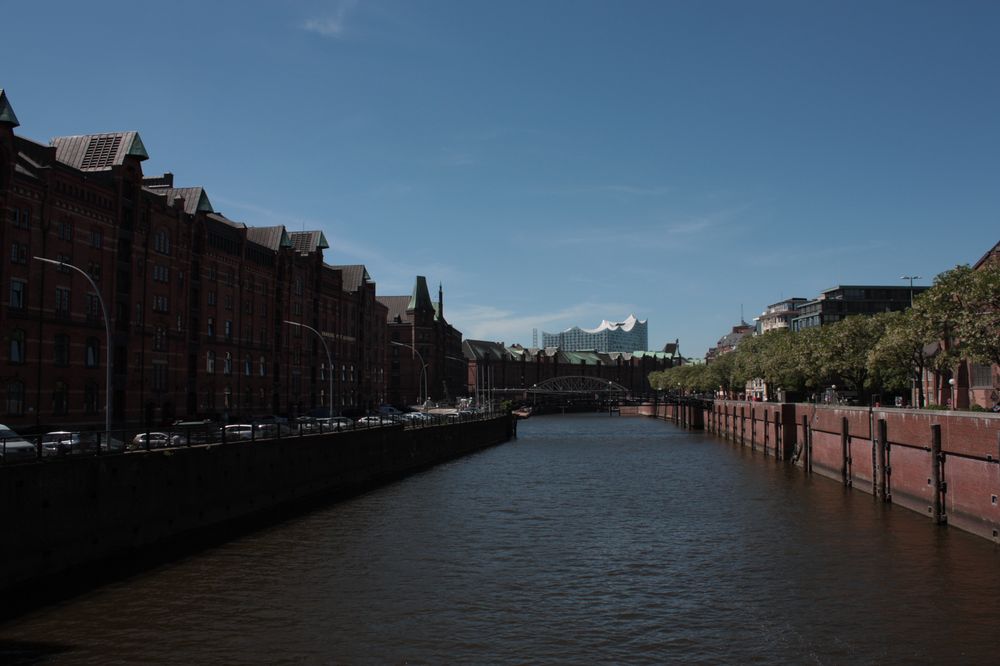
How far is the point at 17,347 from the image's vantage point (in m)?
54.3

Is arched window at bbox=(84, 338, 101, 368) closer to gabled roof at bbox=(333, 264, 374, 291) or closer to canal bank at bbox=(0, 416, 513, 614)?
canal bank at bbox=(0, 416, 513, 614)

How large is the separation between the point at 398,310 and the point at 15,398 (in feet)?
467

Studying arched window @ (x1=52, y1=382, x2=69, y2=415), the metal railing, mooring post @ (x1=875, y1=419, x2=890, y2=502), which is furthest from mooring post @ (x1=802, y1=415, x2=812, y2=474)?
arched window @ (x1=52, y1=382, x2=69, y2=415)

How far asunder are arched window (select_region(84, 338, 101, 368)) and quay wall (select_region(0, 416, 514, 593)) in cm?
1943

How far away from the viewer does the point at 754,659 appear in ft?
70.0

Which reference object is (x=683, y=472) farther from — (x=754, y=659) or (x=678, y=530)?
(x=754, y=659)

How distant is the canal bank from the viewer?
26.9m

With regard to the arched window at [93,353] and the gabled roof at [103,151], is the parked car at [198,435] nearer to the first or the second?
the arched window at [93,353]

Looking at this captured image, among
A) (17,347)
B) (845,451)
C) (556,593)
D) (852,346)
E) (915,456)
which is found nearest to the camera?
(556,593)

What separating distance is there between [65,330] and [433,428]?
116ft

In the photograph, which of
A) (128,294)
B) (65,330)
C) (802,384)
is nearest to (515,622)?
(65,330)

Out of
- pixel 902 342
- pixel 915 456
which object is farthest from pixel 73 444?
pixel 902 342

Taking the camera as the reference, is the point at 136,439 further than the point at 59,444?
Yes

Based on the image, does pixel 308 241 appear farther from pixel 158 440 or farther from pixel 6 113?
pixel 158 440
